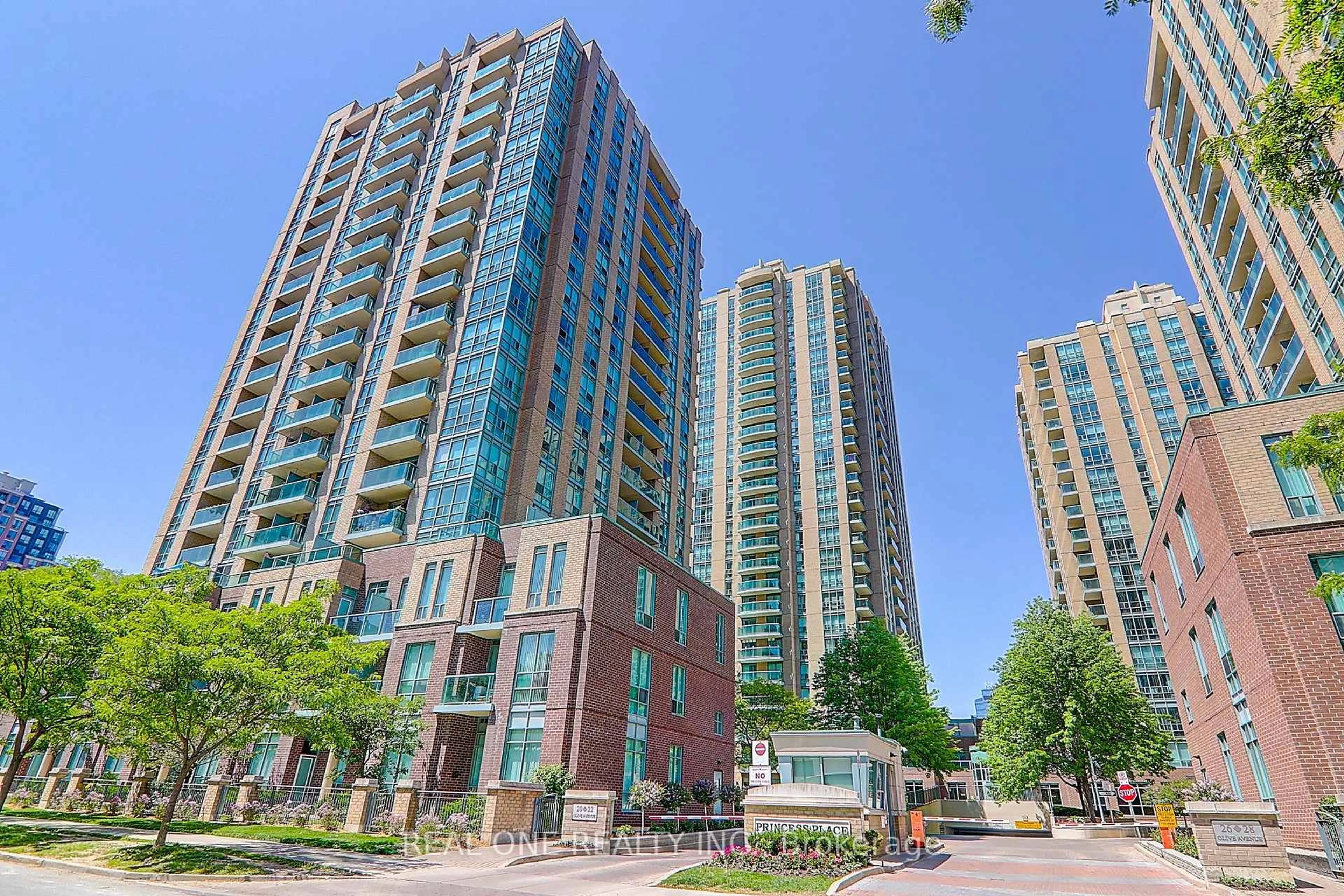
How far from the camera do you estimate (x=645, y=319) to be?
55.6 m

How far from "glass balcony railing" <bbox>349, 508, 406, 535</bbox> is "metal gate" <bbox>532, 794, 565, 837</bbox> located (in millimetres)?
18901

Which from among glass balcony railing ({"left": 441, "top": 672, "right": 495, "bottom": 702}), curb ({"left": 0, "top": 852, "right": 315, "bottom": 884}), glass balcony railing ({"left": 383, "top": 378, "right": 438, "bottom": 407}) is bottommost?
curb ({"left": 0, "top": 852, "right": 315, "bottom": 884})

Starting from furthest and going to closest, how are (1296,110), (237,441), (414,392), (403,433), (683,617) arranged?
(237,441), (414,392), (403,433), (683,617), (1296,110)

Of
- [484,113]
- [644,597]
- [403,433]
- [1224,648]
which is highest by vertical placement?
[484,113]

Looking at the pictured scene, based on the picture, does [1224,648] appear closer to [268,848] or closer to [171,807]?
[268,848]

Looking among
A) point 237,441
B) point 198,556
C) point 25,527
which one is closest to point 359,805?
point 198,556

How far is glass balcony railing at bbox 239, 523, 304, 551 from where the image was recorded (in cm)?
4200

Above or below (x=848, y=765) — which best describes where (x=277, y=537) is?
above

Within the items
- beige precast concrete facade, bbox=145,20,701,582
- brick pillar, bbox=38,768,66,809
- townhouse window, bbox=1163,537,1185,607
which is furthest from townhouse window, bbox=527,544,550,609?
townhouse window, bbox=1163,537,1185,607

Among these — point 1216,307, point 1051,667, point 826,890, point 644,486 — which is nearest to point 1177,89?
point 1216,307

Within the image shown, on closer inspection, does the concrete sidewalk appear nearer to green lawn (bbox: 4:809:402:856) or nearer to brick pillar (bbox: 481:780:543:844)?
green lawn (bbox: 4:809:402:856)

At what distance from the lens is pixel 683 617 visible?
34906 millimetres

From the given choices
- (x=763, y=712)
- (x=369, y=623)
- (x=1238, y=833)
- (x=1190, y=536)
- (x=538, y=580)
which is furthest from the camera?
(x=763, y=712)

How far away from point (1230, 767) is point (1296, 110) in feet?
77.7
